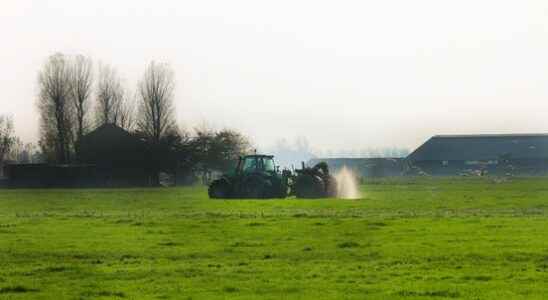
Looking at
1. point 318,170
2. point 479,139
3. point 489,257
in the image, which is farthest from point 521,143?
point 489,257

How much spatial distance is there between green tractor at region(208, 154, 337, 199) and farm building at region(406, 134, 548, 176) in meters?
109

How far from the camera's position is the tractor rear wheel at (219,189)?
5762cm

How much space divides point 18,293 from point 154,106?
9404cm

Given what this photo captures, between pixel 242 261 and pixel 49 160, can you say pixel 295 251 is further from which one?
pixel 49 160

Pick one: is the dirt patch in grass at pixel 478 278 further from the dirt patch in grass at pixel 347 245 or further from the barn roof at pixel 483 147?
the barn roof at pixel 483 147

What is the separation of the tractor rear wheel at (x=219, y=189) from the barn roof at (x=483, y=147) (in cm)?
11848

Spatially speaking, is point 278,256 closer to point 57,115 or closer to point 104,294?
point 104,294

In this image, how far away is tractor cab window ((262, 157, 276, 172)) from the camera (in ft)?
190

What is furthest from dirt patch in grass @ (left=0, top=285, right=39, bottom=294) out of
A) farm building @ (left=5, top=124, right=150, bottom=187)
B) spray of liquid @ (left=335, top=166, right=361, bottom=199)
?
farm building @ (left=5, top=124, right=150, bottom=187)

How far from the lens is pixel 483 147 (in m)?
175

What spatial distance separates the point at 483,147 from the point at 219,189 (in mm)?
123550

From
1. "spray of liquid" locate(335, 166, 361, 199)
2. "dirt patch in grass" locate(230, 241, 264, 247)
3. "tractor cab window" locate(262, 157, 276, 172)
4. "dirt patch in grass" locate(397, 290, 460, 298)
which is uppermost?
"tractor cab window" locate(262, 157, 276, 172)

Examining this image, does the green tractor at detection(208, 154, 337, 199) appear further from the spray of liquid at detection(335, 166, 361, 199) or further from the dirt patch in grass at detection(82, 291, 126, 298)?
the dirt patch in grass at detection(82, 291, 126, 298)

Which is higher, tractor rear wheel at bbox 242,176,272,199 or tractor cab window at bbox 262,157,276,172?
tractor cab window at bbox 262,157,276,172
